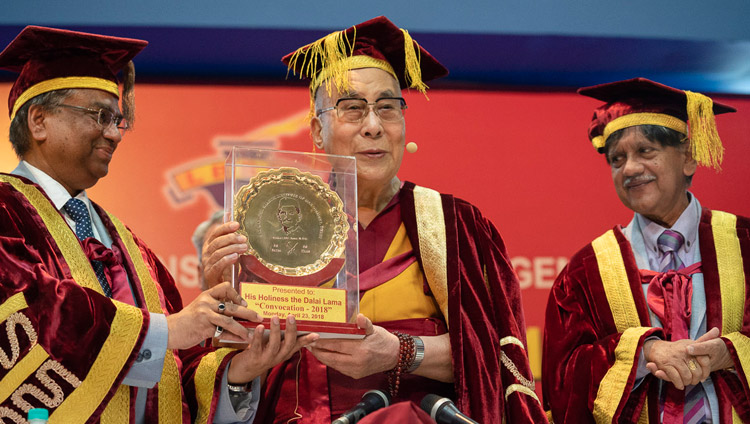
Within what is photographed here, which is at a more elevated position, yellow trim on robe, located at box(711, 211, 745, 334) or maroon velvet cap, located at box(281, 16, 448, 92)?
maroon velvet cap, located at box(281, 16, 448, 92)

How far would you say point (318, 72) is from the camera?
2.94 metres

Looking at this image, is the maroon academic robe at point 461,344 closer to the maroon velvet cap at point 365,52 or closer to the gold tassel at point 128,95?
the maroon velvet cap at point 365,52

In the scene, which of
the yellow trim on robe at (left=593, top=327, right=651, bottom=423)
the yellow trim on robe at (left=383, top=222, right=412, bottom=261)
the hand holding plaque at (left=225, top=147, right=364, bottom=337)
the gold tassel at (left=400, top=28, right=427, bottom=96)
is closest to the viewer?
the hand holding plaque at (left=225, top=147, right=364, bottom=337)

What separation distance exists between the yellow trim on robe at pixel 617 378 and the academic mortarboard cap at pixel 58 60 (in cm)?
183

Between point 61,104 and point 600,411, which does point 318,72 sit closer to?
point 61,104

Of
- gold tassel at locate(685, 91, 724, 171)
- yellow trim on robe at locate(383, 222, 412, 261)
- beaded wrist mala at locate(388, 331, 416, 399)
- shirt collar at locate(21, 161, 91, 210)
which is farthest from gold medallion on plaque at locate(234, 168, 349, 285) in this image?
gold tassel at locate(685, 91, 724, 171)

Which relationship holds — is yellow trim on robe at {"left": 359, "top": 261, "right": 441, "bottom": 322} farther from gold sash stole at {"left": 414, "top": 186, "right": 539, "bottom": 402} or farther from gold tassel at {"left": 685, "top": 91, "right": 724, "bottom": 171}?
gold tassel at {"left": 685, "top": 91, "right": 724, "bottom": 171}

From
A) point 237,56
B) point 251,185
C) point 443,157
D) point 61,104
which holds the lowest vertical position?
point 251,185

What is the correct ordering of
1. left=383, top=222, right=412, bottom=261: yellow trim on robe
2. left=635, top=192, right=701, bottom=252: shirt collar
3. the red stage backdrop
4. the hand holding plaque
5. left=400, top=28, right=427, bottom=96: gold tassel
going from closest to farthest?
the hand holding plaque
left=383, top=222, right=412, bottom=261: yellow trim on robe
left=400, top=28, right=427, bottom=96: gold tassel
left=635, top=192, right=701, bottom=252: shirt collar
the red stage backdrop

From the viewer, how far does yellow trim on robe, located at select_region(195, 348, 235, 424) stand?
8.44 feet

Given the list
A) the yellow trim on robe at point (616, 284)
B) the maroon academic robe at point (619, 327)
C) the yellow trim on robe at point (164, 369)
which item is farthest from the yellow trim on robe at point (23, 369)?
the yellow trim on robe at point (616, 284)

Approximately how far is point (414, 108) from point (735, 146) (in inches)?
68.4

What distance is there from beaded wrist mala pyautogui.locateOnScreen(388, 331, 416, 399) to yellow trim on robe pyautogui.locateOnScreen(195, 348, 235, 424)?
18.8 inches

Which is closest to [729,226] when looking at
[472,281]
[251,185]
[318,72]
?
[472,281]
